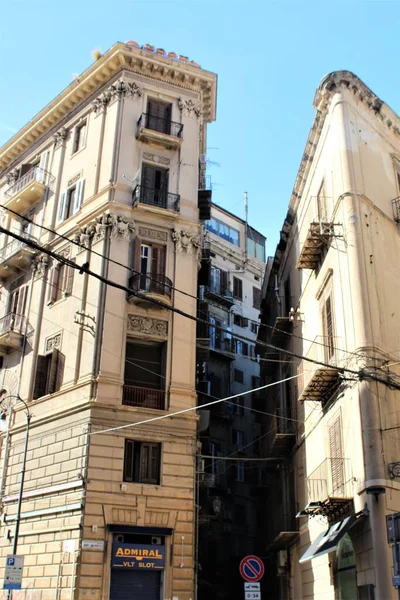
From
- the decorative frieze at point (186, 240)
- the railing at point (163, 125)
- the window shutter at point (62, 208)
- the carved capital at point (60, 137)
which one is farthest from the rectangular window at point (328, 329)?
the carved capital at point (60, 137)

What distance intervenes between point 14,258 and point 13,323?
326 centimetres

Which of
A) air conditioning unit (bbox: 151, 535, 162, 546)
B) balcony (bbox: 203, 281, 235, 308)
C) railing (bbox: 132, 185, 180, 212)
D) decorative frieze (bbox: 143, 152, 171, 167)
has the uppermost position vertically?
balcony (bbox: 203, 281, 235, 308)

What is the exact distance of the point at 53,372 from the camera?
1046 inches

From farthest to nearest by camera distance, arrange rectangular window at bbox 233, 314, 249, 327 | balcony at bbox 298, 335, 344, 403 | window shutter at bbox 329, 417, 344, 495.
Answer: rectangular window at bbox 233, 314, 249, 327 → balcony at bbox 298, 335, 344, 403 → window shutter at bbox 329, 417, 344, 495

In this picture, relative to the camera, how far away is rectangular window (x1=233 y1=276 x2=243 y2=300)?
47500mm

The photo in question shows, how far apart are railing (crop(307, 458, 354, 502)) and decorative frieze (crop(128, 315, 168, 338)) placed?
27.1 feet

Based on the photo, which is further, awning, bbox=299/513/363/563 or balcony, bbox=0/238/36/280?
balcony, bbox=0/238/36/280

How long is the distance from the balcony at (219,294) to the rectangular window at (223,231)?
4.57 m

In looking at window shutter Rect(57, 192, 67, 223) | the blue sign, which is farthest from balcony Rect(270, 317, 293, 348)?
window shutter Rect(57, 192, 67, 223)

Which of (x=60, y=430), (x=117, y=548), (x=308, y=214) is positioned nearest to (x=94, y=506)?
(x=117, y=548)

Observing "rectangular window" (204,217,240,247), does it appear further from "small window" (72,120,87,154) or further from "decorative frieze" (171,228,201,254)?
"decorative frieze" (171,228,201,254)

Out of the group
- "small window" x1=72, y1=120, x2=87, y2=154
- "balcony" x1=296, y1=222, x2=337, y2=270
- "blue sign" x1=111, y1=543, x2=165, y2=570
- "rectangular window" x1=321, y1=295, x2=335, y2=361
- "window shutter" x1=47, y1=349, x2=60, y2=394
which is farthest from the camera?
"small window" x1=72, y1=120, x2=87, y2=154

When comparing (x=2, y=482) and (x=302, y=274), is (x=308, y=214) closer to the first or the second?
(x=302, y=274)

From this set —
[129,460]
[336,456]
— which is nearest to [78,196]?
[129,460]
